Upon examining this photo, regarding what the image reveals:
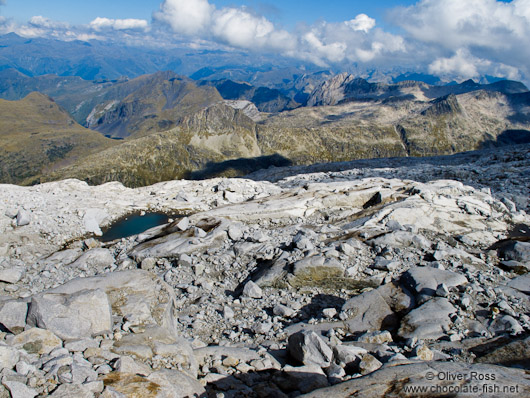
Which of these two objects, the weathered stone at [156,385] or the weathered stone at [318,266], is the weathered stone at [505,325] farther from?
the weathered stone at [156,385]

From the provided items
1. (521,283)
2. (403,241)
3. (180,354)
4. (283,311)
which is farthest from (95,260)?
(521,283)

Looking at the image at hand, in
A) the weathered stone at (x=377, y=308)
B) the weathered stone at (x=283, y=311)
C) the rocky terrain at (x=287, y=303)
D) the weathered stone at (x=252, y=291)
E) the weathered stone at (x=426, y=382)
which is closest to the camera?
the weathered stone at (x=426, y=382)

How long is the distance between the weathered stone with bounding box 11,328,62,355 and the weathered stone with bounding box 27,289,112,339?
47 cm

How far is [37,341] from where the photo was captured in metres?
9.05

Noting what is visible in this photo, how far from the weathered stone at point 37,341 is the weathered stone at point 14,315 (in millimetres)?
864

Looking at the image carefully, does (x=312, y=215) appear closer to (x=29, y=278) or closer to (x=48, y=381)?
(x=29, y=278)

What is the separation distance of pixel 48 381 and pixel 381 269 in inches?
572

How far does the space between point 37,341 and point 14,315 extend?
1765mm

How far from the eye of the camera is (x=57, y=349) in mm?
8914

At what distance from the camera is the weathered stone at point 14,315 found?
9773 mm

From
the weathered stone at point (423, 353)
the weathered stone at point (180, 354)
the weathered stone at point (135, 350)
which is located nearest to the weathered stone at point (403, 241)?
the weathered stone at point (423, 353)

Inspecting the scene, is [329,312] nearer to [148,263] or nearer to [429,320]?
[429,320]

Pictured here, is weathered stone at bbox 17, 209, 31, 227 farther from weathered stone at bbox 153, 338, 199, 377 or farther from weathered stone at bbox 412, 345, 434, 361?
weathered stone at bbox 412, 345, 434, 361

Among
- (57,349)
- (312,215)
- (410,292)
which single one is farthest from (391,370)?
(312,215)
